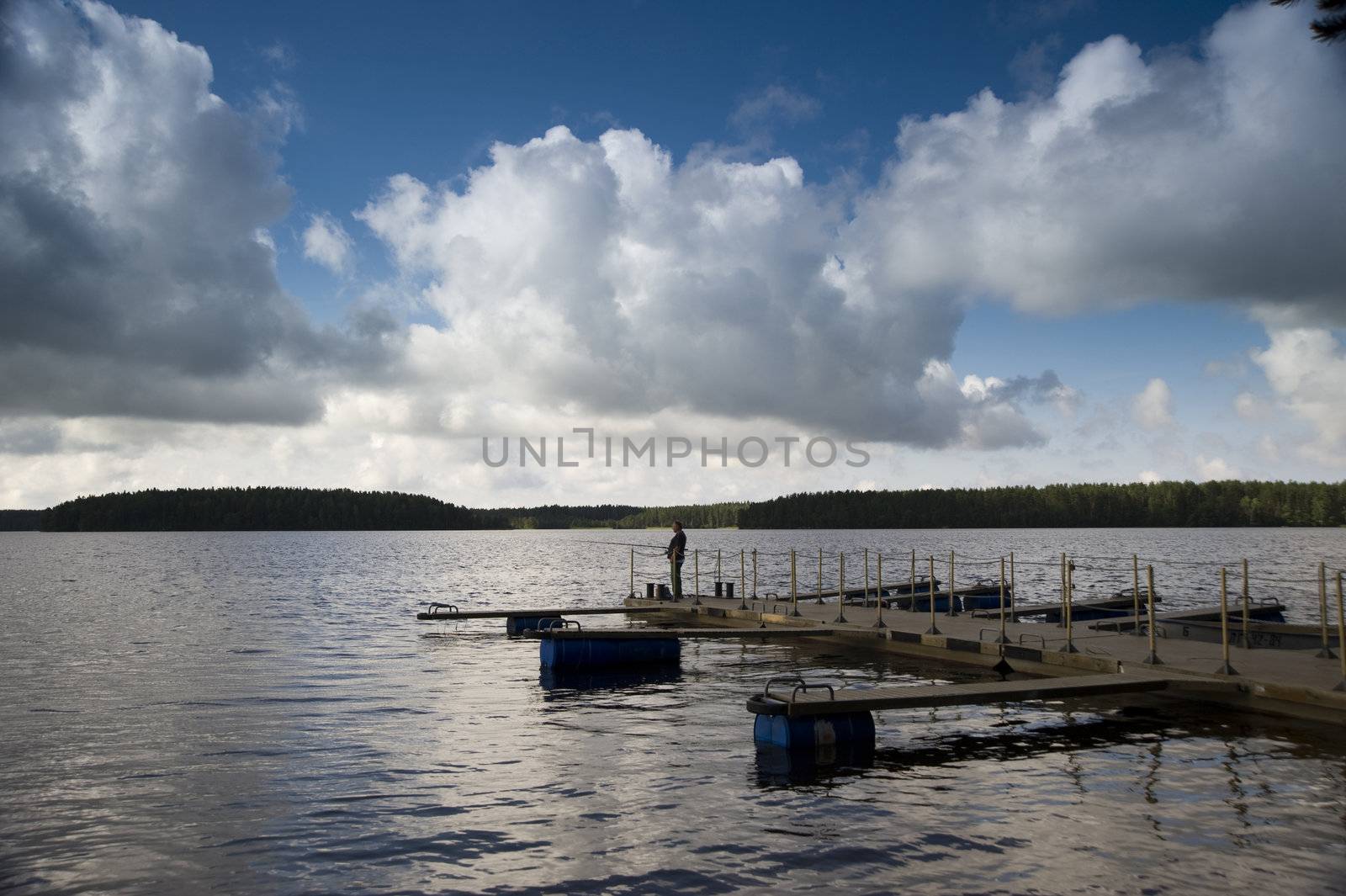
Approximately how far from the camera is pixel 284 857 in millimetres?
9562

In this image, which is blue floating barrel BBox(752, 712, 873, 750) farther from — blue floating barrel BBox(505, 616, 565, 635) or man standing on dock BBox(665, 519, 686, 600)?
blue floating barrel BBox(505, 616, 565, 635)

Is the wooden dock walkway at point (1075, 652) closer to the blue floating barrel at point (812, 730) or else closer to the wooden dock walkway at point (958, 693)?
the wooden dock walkway at point (958, 693)

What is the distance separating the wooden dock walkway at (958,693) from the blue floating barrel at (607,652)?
26.7ft

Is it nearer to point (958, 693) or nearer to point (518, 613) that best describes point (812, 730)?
point (958, 693)

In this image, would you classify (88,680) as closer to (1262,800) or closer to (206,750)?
(206,750)

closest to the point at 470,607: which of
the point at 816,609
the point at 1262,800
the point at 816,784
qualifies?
the point at 816,609

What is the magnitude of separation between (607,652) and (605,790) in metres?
11.4

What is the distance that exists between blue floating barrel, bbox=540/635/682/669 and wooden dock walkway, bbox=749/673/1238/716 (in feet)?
26.7

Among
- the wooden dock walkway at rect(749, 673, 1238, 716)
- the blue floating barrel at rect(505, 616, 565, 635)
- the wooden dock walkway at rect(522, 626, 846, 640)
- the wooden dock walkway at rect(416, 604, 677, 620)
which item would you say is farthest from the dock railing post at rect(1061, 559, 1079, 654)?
the blue floating barrel at rect(505, 616, 565, 635)

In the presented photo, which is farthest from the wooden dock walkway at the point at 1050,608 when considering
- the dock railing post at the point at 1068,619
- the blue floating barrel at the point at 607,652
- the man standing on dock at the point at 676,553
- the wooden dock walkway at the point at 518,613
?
the wooden dock walkway at the point at 518,613

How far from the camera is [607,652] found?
23.4 metres

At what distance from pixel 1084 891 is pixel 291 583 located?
62.0m

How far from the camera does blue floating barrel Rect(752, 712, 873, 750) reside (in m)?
13.6

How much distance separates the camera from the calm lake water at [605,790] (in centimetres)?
911
